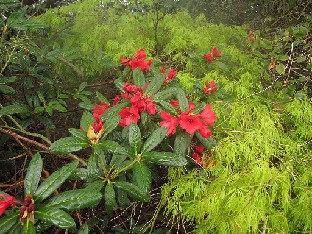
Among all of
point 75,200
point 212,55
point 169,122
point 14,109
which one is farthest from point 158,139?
point 212,55

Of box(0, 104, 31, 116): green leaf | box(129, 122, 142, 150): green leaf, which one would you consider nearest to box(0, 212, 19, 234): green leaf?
box(129, 122, 142, 150): green leaf

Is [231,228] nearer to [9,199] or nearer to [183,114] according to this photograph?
[183,114]

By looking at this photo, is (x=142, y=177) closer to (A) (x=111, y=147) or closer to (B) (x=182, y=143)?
(A) (x=111, y=147)

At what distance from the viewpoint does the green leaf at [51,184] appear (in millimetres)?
1048

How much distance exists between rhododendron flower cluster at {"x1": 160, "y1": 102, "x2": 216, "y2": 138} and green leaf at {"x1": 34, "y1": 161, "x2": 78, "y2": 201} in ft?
1.55

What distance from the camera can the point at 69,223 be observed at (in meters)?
0.94

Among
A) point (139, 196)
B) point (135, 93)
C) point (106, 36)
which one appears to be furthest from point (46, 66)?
point (139, 196)

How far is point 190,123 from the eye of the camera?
140 cm

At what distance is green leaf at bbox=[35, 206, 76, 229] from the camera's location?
94 centimetres

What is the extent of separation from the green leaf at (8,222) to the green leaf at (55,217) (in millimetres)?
61

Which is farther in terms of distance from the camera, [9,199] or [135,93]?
[135,93]

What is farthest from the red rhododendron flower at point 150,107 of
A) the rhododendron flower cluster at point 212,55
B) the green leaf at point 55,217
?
the rhododendron flower cluster at point 212,55

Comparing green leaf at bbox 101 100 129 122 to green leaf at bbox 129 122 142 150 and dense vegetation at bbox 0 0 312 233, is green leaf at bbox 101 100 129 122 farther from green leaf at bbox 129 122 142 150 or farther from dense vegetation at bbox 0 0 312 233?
green leaf at bbox 129 122 142 150

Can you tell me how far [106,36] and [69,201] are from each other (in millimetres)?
2163
